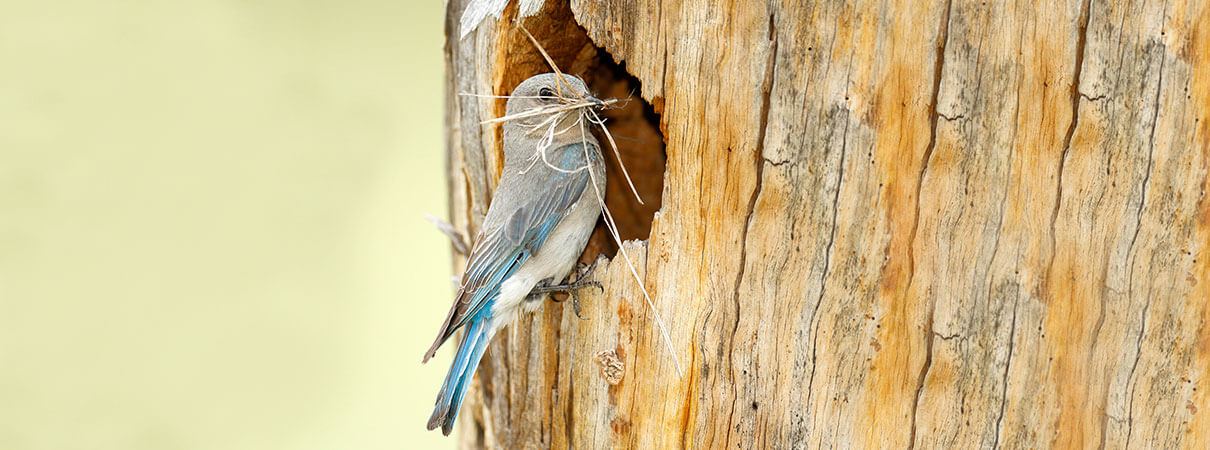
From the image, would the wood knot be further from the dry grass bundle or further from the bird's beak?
the bird's beak

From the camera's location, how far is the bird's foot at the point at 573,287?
2922mm

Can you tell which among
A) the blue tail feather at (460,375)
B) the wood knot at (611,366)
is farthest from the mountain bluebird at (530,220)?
the wood knot at (611,366)

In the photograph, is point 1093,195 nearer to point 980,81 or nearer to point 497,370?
point 980,81

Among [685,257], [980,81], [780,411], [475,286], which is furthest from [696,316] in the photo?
[980,81]

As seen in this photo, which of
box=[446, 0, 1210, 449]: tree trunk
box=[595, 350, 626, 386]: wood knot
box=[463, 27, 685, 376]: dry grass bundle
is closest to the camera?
box=[446, 0, 1210, 449]: tree trunk

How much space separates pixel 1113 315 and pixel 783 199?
2.80ft

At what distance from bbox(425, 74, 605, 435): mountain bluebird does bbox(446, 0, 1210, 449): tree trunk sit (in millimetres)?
310

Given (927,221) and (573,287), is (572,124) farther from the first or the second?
(927,221)

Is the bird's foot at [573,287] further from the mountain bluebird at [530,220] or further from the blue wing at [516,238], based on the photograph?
the blue wing at [516,238]

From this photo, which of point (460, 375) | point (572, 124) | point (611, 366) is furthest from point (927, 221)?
point (460, 375)

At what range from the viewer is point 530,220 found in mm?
2934

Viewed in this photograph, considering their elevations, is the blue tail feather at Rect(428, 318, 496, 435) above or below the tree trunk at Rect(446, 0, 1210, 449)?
below

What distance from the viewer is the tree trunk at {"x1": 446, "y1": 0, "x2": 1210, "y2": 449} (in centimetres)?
224

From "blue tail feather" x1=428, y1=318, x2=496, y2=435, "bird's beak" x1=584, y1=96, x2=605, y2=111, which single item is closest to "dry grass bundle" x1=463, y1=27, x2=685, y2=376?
"bird's beak" x1=584, y1=96, x2=605, y2=111
